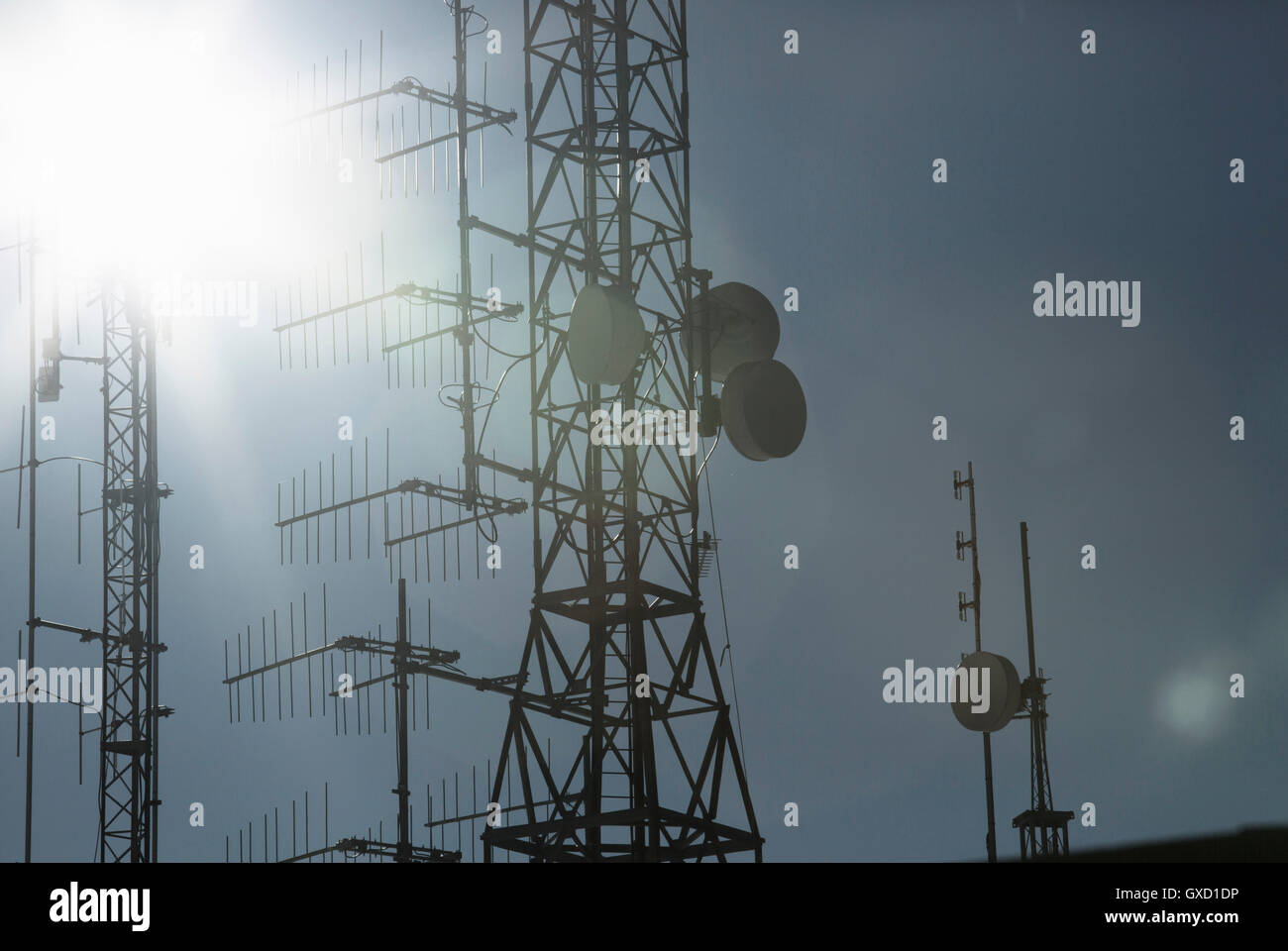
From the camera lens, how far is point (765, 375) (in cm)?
2591

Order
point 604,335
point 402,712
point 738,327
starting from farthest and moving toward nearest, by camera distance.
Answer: point 402,712 < point 738,327 < point 604,335

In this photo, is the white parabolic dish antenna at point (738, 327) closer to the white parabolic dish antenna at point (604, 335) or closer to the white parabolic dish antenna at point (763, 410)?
the white parabolic dish antenna at point (763, 410)

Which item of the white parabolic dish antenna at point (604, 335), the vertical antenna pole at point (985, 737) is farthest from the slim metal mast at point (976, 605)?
the white parabolic dish antenna at point (604, 335)

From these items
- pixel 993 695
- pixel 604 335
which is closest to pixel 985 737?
pixel 993 695

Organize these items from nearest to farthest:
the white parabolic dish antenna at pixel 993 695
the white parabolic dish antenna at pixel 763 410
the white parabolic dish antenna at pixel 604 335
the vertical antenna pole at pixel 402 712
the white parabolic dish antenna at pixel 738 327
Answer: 1. the white parabolic dish antenna at pixel 604 335
2. the white parabolic dish antenna at pixel 763 410
3. the white parabolic dish antenna at pixel 738 327
4. the white parabolic dish antenna at pixel 993 695
5. the vertical antenna pole at pixel 402 712

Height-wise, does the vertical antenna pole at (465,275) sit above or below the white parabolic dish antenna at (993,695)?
above

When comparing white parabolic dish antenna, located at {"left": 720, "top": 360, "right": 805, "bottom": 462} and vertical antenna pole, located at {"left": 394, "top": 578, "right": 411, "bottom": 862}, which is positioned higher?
white parabolic dish antenna, located at {"left": 720, "top": 360, "right": 805, "bottom": 462}

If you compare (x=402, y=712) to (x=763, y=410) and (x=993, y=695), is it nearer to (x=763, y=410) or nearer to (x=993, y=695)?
(x=993, y=695)

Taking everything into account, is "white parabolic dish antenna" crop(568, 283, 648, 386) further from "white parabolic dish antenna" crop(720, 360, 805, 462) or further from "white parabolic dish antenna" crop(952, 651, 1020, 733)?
"white parabolic dish antenna" crop(952, 651, 1020, 733)

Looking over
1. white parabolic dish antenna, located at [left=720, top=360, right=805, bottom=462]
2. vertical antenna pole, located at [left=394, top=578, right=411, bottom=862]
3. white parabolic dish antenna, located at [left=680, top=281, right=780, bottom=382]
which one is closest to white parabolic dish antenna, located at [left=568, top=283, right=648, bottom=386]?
white parabolic dish antenna, located at [left=720, top=360, right=805, bottom=462]
